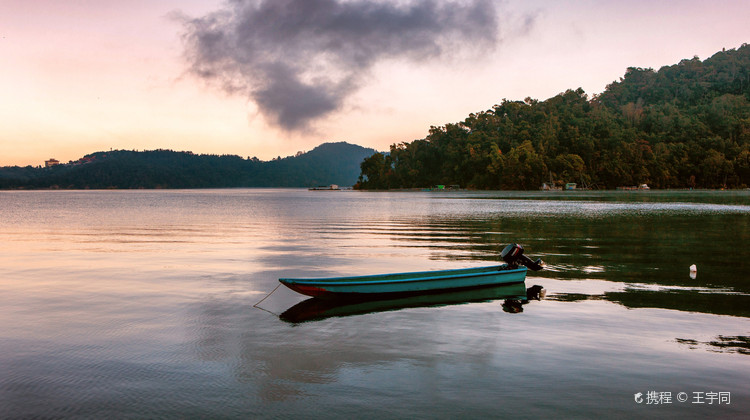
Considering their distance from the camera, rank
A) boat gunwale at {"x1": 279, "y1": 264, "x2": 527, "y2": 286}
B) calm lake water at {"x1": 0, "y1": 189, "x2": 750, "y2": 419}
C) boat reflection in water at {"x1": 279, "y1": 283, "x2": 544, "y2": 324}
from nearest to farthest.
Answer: calm lake water at {"x1": 0, "y1": 189, "x2": 750, "y2": 419} → boat reflection in water at {"x1": 279, "y1": 283, "x2": 544, "y2": 324} → boat gunwale at {"x1": 279, "y1": 264, "x2": 527, "y2": 286}

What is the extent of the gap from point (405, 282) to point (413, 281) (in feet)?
1.15

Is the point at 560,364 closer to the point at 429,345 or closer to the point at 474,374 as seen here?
the point at 474,374

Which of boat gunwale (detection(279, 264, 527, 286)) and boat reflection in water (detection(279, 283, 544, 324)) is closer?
boat reflection in water (detection(279, 283, 544, 324))

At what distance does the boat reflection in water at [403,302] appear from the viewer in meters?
17.1

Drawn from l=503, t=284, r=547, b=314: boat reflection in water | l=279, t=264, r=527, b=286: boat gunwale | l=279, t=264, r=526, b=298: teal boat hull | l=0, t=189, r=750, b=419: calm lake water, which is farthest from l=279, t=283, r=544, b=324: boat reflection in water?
l=279, t=264, r=527, b=286: boat gunwale

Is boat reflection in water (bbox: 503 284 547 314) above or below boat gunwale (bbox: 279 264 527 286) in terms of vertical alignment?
below

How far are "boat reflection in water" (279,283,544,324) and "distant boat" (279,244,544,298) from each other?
26 cm

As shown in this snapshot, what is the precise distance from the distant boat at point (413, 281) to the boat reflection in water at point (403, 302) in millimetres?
256

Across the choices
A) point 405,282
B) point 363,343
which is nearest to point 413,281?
point 405,282

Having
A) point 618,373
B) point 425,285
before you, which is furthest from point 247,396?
point 425,285

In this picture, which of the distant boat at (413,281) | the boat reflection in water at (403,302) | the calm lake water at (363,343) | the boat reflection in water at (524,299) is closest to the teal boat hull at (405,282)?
the distant boat at (413,281)

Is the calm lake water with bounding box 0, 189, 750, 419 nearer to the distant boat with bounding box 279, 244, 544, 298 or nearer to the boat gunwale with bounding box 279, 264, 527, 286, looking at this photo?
the distant boat with bounding box 279, 244, 544, 298

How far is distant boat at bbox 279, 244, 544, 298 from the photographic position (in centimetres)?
1761

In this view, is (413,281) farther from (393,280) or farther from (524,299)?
(524,299)
